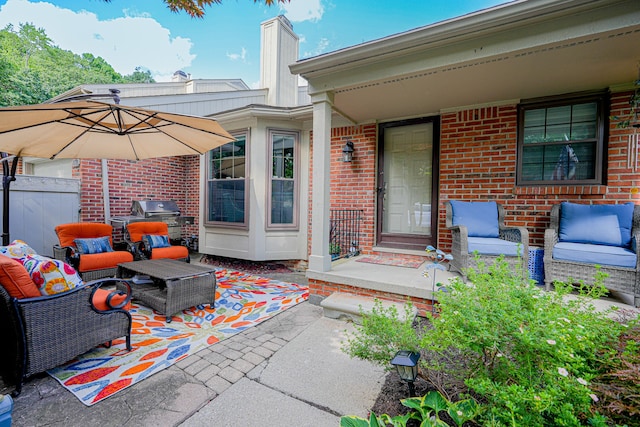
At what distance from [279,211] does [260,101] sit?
3776mm

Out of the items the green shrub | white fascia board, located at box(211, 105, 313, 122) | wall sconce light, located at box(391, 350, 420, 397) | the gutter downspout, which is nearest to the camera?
wall sconce light, located at box(391, 350, 420, 397)

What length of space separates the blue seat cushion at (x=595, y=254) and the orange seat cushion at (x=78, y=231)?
6.21 m

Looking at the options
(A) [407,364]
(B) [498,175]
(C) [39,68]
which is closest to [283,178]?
(B) [498,175]

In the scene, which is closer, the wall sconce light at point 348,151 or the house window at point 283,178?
the wall sconce light at point 348,151

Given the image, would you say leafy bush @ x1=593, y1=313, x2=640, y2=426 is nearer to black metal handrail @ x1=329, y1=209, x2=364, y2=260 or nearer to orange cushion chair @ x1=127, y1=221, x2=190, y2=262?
black metal handrail @ x1=329, y1=209, x2=364, y2=260

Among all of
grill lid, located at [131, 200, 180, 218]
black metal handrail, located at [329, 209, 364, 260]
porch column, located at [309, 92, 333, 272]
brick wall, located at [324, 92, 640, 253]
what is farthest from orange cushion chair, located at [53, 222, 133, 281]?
brick wall, located at [324, 92, 640, 253]

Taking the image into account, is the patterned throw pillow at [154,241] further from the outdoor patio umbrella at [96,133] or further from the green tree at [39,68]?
the green tree at [39,68]

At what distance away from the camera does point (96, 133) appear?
366 cm

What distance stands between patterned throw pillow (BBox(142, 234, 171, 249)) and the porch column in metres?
3.04

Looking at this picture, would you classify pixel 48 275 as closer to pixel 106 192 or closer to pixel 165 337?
pixel 165 337

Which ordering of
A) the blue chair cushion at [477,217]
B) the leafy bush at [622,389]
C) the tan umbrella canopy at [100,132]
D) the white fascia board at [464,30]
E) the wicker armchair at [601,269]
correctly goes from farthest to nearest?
the blue chair cushion at [477,217] < the wicker armchair at [601,269] < the tan umbrella canopy at [100,132] < the white fascia board at [464,30] < the leafy bush at [622,389]

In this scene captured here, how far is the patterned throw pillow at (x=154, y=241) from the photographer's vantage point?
4.86m

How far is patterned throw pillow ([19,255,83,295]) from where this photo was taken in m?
2.00

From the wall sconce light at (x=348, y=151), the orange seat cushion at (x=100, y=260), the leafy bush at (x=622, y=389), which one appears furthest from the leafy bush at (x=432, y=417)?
the orange seat cushion at (x=100, y=260)
